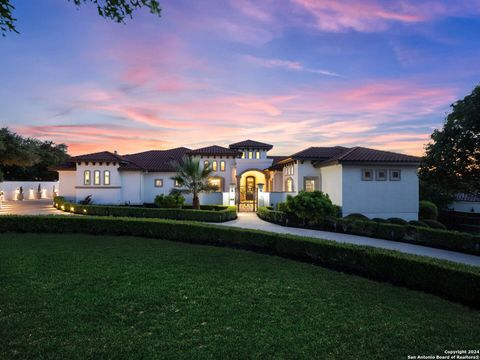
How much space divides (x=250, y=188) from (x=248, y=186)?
0.38 m

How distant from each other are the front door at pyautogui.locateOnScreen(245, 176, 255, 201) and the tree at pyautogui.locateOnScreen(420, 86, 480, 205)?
1812 cm

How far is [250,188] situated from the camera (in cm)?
3272

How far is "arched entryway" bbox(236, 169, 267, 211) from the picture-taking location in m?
29.3

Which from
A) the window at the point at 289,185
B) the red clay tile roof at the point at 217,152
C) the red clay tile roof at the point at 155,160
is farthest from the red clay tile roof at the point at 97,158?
the window at the point at 289,185

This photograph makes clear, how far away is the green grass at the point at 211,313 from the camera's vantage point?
169 inches

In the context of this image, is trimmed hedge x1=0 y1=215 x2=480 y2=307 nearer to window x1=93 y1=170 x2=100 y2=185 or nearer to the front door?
window x1=93 y1=170 x2=100 y2=185

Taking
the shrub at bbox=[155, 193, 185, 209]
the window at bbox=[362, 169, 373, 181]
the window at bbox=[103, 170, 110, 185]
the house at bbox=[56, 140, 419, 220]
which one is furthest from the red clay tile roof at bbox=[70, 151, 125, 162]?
the window at bbox=[362, 169, 373, 181]

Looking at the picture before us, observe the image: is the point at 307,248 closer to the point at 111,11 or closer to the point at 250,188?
the point at 111,11

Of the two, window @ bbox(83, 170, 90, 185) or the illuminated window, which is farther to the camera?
window @ bbox(83, 170, 90, 185)

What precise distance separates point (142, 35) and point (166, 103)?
930cm

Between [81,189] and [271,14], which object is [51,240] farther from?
[81,189]

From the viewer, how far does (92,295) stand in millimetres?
6363

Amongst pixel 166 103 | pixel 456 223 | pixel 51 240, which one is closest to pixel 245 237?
pixel 51 240

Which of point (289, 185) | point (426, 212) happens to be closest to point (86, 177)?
point (289, 185)
